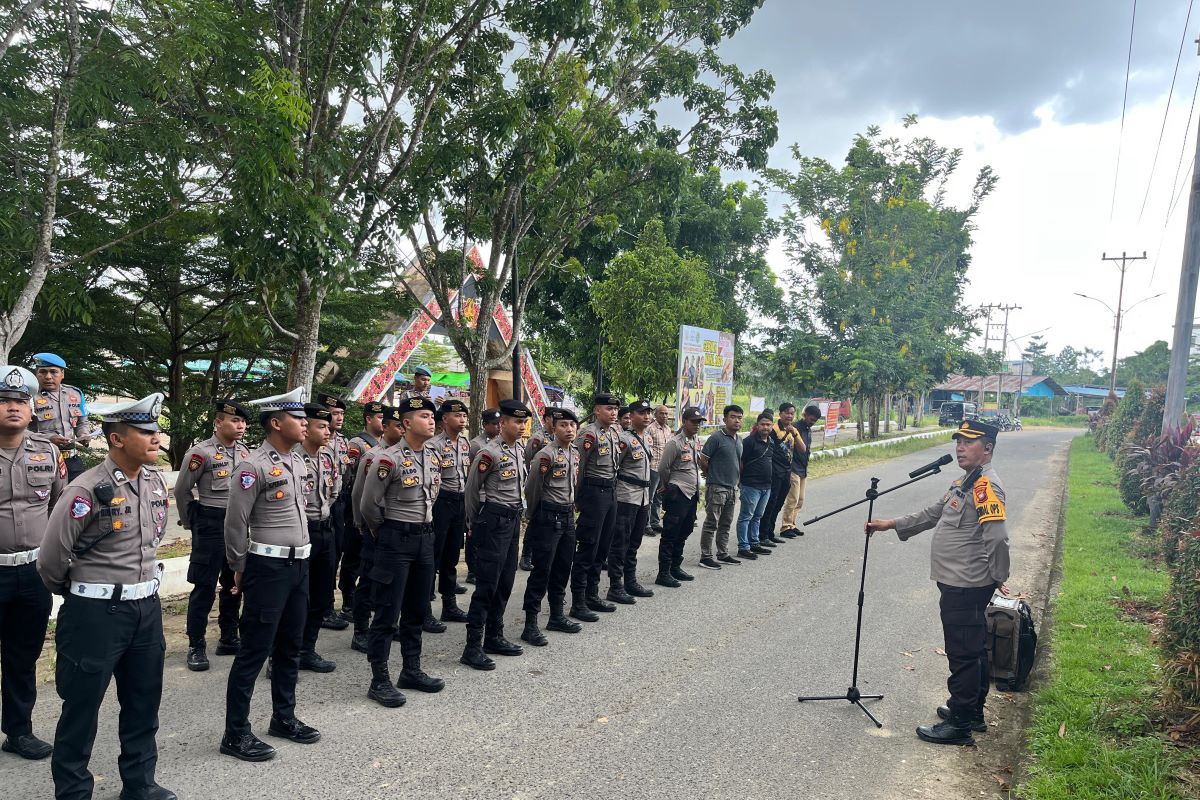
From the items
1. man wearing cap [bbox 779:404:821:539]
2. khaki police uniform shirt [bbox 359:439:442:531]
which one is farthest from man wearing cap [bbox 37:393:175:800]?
man wearing cap [bbox 779:404:821:539]

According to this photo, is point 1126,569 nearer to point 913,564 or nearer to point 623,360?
point 913,564

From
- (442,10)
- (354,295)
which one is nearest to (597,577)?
(442,10)

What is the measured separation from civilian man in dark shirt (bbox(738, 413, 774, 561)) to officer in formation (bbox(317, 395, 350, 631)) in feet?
16.1

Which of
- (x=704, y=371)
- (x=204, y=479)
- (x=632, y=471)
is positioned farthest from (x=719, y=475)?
(x=704, y=371)

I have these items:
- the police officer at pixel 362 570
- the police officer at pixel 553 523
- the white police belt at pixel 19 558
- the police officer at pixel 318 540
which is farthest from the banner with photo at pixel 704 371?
the white police belt at pixel 19 558

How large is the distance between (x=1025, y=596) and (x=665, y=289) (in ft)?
31.7

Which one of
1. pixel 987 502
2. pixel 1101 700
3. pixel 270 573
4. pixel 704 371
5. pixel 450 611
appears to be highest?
pixel 704 371

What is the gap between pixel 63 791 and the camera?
3439 millimetres

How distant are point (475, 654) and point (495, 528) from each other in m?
0.89

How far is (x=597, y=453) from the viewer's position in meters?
7.18

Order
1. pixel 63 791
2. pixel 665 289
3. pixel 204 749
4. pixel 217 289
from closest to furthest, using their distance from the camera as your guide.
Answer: pixel 63 791 → pixel 204 749 → pixel 217 289 → pixel 665 289

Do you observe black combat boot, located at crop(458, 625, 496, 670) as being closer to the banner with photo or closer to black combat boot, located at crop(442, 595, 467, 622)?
black combat boot, located at crop(442, 595, 467, 622)

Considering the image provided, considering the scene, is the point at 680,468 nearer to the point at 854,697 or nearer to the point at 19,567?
the point at 854,697

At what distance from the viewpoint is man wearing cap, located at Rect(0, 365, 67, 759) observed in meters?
4.03
